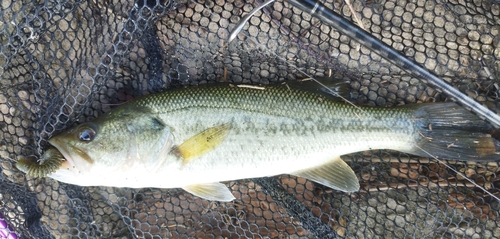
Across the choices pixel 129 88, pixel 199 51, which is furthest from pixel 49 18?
pixel 199 51

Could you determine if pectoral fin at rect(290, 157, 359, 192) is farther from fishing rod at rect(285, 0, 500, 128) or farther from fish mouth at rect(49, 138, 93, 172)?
fish mouth at rect(49, 138, 93, 172)

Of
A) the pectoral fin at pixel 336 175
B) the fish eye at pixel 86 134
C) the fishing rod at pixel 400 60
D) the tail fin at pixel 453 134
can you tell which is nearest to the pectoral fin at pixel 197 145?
the fish eye at pixel 86 134

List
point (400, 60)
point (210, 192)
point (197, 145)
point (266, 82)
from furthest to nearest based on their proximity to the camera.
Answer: point (266, 82), point (210, 192), point (197, 145), point (400, 60)

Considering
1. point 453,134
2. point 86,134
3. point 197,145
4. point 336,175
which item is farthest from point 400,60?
point 86,134

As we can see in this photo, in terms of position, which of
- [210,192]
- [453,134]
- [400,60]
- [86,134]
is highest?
[400,60]

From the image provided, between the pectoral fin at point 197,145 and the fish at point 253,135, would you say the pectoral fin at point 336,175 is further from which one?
the pectoral fin at point 197,145

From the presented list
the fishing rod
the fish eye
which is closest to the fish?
the fish eye

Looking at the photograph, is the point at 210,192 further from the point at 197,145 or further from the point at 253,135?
the point at 253,135
